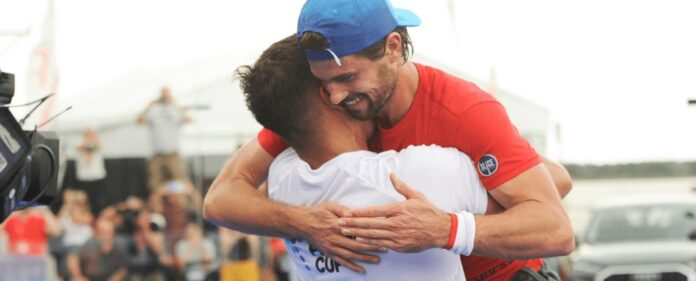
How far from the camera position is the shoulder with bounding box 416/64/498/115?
3994 mm

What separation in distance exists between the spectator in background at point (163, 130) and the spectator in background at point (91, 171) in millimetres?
690

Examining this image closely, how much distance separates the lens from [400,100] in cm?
419

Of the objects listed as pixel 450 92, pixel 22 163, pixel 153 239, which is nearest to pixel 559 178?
pixel 450 92

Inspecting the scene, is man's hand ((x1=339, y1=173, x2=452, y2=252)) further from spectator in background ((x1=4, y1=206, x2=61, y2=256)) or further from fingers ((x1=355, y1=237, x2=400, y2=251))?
spectator in background ((x1=4, y1=206, x2=61, y2=256))

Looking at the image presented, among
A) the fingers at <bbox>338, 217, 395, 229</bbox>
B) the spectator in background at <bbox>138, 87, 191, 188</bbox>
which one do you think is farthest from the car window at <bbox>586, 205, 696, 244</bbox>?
the fingers at <bbox>338, 217, 395, 229</bbox>

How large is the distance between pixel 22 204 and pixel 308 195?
33.6 inches

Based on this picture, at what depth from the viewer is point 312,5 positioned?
3992 mm

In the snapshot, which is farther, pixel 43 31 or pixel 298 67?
pixel 43 31

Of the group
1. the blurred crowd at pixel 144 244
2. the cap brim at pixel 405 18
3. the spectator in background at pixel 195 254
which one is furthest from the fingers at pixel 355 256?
the spectator in background at pixel 195 254

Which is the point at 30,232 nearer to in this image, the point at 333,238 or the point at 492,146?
the point at 333,238

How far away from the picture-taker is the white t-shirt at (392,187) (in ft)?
12.7

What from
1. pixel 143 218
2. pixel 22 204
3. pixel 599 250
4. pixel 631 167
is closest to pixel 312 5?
pixel 22 204

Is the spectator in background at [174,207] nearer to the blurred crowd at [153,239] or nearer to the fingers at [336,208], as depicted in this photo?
the blurred crowd at [153,239]

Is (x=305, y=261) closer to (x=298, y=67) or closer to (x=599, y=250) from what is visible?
(x=298, y=67)
